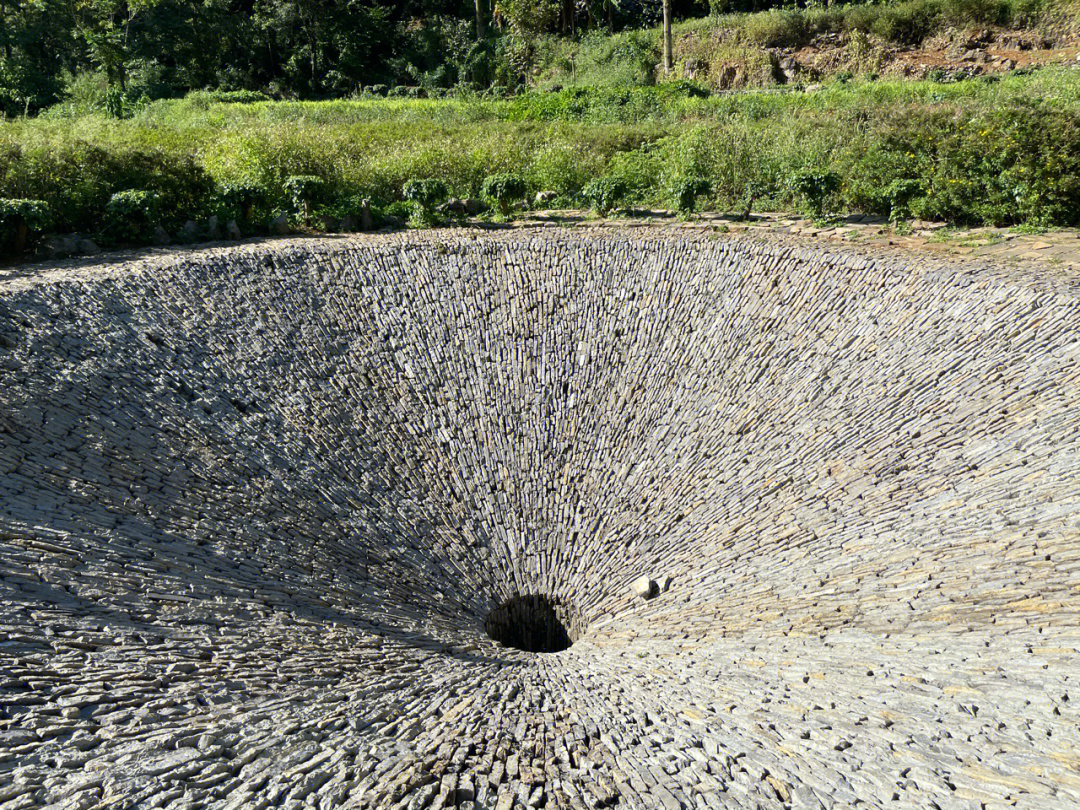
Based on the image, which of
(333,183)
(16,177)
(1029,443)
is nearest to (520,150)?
(333,183)

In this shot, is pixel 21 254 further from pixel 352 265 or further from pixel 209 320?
pixel 352 265

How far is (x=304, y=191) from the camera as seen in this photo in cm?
1503

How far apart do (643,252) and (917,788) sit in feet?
31.4

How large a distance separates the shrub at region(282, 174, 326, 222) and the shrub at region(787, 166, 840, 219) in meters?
9.33

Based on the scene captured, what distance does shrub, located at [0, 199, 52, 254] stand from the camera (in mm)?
12070

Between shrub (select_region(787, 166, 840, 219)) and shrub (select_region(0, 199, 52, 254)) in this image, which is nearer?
shrub (select_region(0, 199, 52, 254))

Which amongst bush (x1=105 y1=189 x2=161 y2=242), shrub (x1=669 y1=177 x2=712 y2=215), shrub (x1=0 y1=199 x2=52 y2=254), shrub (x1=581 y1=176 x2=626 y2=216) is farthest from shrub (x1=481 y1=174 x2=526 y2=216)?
shrub (x1=0 y1=199 x2=52 y2=254)

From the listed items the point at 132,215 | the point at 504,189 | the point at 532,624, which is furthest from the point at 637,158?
the point at 532,624

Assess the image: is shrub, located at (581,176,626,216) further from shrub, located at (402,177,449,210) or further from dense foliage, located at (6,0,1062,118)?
dense foliage, located at (6,0,1062,118)

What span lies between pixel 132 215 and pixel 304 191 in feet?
10.3

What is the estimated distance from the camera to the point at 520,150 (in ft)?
62.7

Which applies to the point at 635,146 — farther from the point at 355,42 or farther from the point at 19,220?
the point at 355,42

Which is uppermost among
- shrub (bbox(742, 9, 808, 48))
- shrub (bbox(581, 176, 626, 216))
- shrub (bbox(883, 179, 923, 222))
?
shrub (bbox(742, 9, 808, 48))

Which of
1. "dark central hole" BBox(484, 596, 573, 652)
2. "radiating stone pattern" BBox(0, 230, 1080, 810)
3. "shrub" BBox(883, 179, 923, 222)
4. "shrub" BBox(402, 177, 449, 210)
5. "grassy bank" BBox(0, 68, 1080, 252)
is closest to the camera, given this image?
"radiating stone pattern" BBox(0, 230, 1080, 810)
